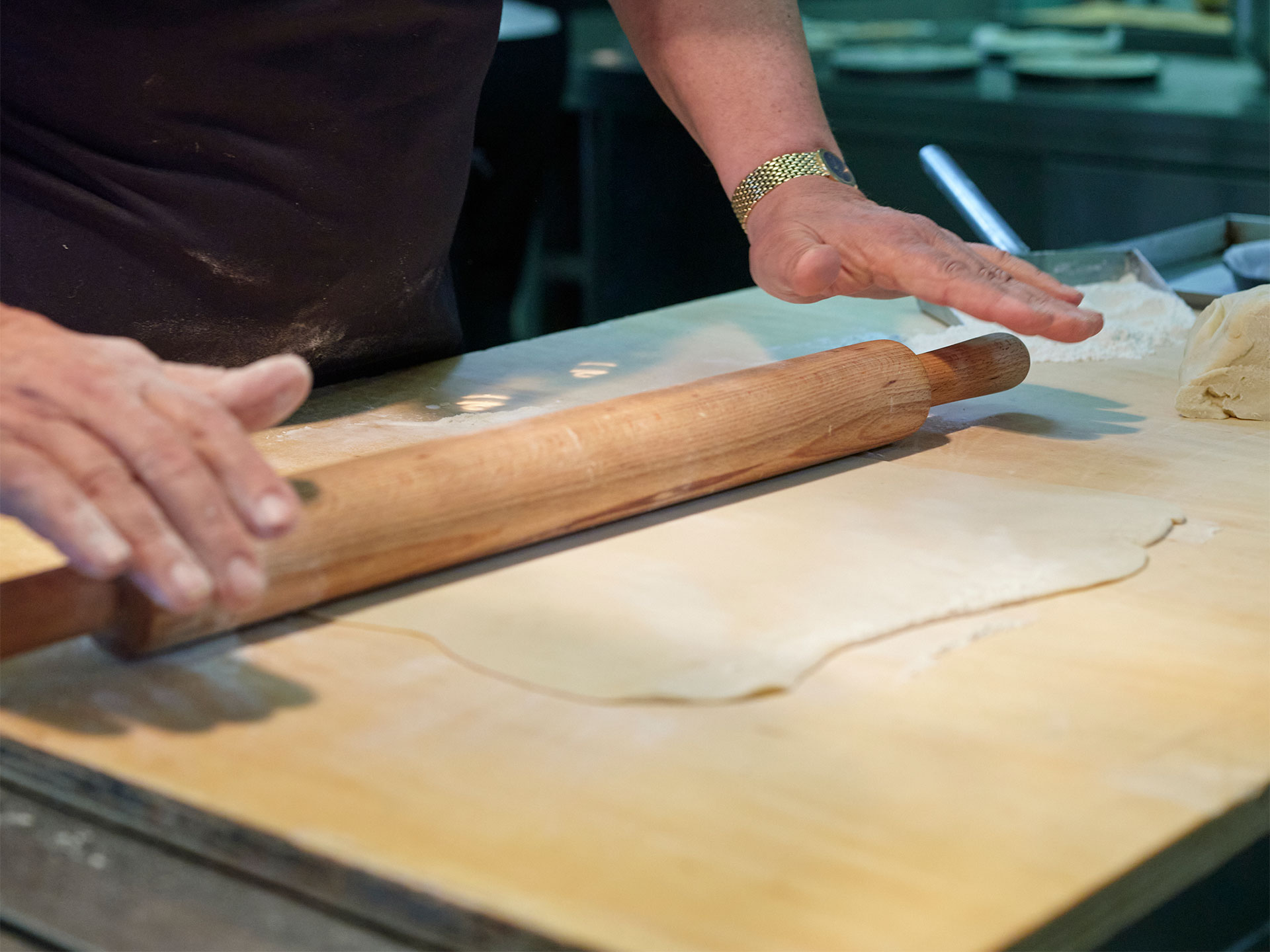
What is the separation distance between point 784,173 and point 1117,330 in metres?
0.48

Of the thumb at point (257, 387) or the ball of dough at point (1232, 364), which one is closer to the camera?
the thumb at point (257, 387)

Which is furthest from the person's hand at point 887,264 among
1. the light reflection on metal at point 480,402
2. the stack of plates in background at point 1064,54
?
the stack of plates in background at point 1064,54

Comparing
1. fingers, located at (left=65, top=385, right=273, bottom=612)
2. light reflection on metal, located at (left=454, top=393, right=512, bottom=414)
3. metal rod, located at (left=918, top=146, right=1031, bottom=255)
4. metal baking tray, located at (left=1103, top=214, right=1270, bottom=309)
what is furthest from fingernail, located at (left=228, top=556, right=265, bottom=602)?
metal baking tray, located at (left=1103, top=214, right=1270, bottom=309)

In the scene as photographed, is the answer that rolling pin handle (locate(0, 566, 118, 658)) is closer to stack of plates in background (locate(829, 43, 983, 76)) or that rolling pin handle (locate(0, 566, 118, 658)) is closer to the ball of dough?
the ball of dough

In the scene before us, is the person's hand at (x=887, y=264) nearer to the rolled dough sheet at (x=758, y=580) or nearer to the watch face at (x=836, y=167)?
the watch face at (x=836, y=167)

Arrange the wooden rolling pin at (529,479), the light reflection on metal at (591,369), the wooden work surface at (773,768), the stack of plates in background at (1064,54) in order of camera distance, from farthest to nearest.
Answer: the stack of plates in background at (1064,54)
the light reflection on metal at (591,369)
the wooden rolling pin at (529,479)
the wooden work surface at (773,768)

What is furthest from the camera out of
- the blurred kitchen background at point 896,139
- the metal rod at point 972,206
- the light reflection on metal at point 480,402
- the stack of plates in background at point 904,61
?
the stack of plates in background at point 904,61

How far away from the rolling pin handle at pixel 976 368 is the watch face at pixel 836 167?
0.30 m

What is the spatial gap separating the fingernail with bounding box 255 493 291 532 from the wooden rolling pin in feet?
0.37

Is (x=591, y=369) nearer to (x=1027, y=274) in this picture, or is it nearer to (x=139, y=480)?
(x=1027, y=274)

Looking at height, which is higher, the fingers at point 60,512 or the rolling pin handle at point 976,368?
the fingers at point 60,512

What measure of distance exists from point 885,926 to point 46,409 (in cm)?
56

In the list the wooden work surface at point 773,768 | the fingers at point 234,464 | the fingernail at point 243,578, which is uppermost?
the fingers at point 234,464

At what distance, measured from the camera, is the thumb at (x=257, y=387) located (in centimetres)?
84
